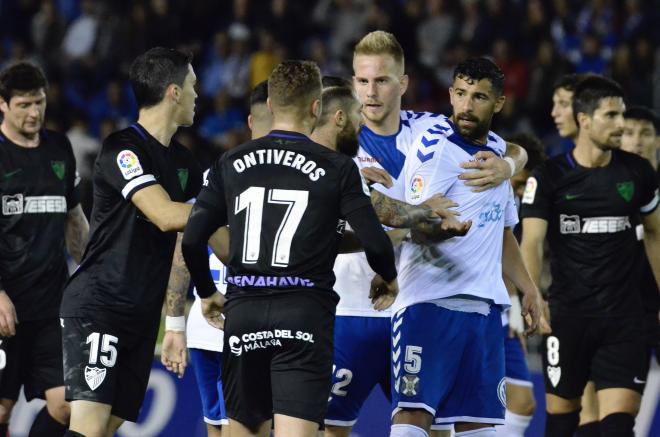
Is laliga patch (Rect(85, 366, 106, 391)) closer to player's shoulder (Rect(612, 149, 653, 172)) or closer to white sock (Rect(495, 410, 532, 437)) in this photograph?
white sock (Rect(495, 410, 532, 437))

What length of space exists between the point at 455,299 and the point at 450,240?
337 millimetres

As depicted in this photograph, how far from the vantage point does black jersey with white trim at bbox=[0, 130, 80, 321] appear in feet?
25.7

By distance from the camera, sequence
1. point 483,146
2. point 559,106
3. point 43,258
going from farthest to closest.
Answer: point 559,106 → point 43,258 → point 483,146

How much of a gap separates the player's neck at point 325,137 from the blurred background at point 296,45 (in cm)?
806

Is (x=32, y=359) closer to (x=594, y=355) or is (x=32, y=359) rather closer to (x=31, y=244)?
(x=31, y=244)

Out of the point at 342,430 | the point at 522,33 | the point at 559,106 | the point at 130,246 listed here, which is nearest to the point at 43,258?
the point at 130,246

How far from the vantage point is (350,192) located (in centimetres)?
570

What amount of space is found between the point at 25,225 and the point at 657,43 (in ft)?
35.0

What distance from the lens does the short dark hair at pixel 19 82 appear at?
7.85 metres

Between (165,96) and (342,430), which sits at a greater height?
(165,96)

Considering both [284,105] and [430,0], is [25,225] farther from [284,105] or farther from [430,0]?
[430,0]

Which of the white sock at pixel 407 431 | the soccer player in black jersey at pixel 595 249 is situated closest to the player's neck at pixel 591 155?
the soccer player in black jersey at pixel 595 249

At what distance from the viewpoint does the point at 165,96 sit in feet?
21.8

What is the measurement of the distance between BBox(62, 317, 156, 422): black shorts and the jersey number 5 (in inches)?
46.3
